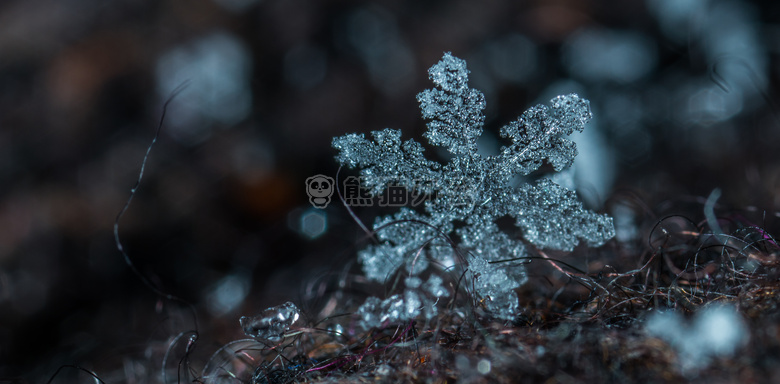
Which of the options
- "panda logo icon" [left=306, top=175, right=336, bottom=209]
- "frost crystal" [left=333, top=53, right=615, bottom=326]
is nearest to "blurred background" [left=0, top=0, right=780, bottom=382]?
"panda logo icon" [left=306, top=175, right=336, bottom=209]

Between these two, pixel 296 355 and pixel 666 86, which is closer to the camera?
pixel 296 355

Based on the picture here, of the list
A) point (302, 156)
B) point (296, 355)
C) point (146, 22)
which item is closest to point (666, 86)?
point (302, 156)

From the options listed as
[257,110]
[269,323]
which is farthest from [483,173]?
[257,110]

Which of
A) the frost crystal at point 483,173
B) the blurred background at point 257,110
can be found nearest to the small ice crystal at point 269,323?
the frost crystal at point 483,173

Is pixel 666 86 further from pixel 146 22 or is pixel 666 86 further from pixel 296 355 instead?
pixel 146 22

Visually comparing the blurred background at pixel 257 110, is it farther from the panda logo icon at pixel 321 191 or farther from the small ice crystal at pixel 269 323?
the small ice crystal at pixel 269 323

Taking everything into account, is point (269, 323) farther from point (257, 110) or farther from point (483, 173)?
point (257, 110)
